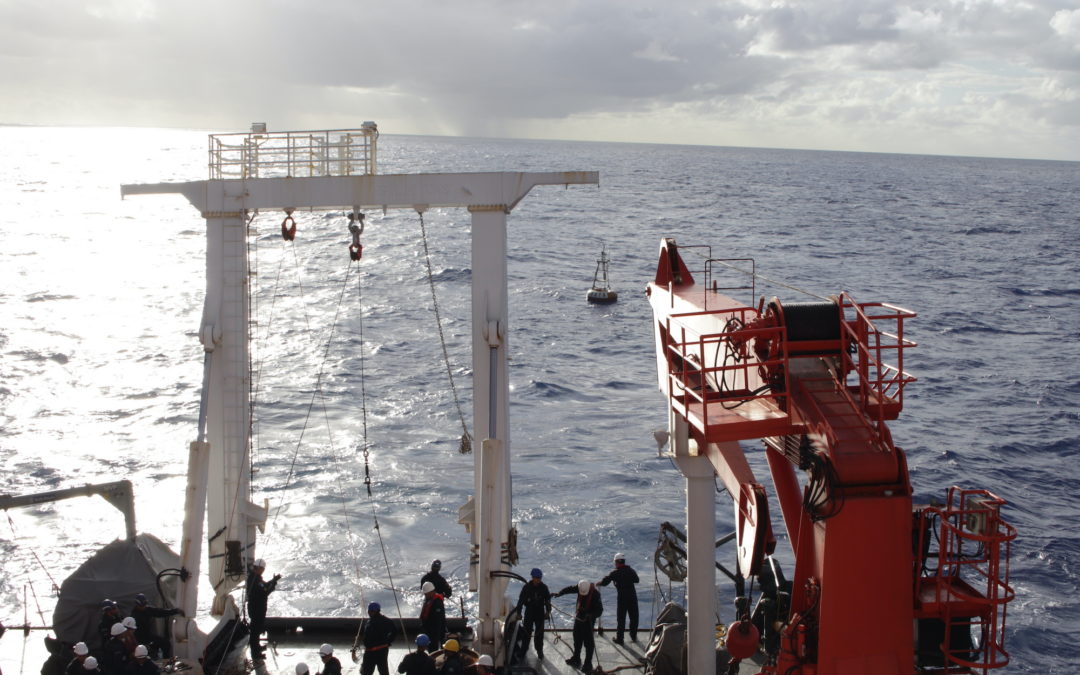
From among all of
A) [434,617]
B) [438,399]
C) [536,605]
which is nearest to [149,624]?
[434,617]

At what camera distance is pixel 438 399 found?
3925cm

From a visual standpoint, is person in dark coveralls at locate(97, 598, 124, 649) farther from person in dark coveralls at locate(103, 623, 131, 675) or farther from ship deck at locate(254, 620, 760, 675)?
ship deck at locate(254, 620, 760, 675)

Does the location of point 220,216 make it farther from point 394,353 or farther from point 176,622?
point 394,353

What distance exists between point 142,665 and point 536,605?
16.3ft

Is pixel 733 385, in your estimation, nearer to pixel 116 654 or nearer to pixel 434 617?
pixel 434 617

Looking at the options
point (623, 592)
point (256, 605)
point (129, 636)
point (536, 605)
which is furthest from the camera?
point (623, 592)

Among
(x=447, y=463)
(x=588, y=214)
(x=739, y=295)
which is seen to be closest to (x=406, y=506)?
(x=447, y=463)

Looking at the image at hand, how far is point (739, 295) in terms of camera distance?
5331cm

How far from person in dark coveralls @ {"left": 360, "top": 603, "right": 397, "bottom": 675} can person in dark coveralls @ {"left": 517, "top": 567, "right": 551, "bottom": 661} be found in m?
1.86

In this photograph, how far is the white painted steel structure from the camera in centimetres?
1348

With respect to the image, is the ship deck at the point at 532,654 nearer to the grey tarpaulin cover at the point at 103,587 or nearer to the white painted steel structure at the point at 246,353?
Result: the white painted steel structure at the point at 246,353

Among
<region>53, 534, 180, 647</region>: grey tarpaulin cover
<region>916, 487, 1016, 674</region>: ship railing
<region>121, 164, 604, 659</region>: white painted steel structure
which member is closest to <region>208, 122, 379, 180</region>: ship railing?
<region>121, 164, 604, 659</region>: white painted steel structure

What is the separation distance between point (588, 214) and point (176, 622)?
3741 inches

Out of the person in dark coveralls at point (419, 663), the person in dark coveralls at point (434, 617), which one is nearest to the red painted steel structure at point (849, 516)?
the person in dark coveralls at point (419, 663)
